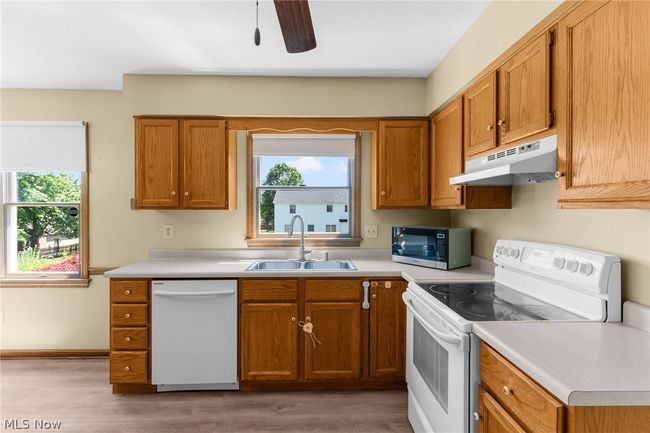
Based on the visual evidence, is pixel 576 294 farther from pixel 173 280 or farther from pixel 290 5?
pixel 173 280

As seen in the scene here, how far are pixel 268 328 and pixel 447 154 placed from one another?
1.76m

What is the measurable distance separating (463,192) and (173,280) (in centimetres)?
203

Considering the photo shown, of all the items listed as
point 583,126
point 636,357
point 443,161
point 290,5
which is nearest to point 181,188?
point 290,5

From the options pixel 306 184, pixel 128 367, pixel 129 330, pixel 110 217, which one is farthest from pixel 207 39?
pixel 128 367

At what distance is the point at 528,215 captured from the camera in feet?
6.79

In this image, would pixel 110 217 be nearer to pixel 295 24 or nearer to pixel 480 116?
pixel 295 24

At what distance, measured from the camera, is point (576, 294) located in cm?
150

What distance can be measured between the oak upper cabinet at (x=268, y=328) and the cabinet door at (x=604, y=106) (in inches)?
70.8

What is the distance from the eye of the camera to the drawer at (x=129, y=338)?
8.30 feet

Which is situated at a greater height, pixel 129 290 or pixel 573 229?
pixel 573 229

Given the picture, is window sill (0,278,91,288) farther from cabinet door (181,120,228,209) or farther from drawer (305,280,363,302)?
drawer (305,280,363,302)

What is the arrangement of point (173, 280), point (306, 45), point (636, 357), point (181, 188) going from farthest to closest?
point (181, 188) < point (173, 280) < point (306, 45) < point (636, 357)

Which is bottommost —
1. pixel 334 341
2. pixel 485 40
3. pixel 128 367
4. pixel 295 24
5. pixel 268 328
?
pixel 128 367

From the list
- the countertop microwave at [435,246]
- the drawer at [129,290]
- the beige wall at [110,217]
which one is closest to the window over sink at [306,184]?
the beige wall at [110,217]
